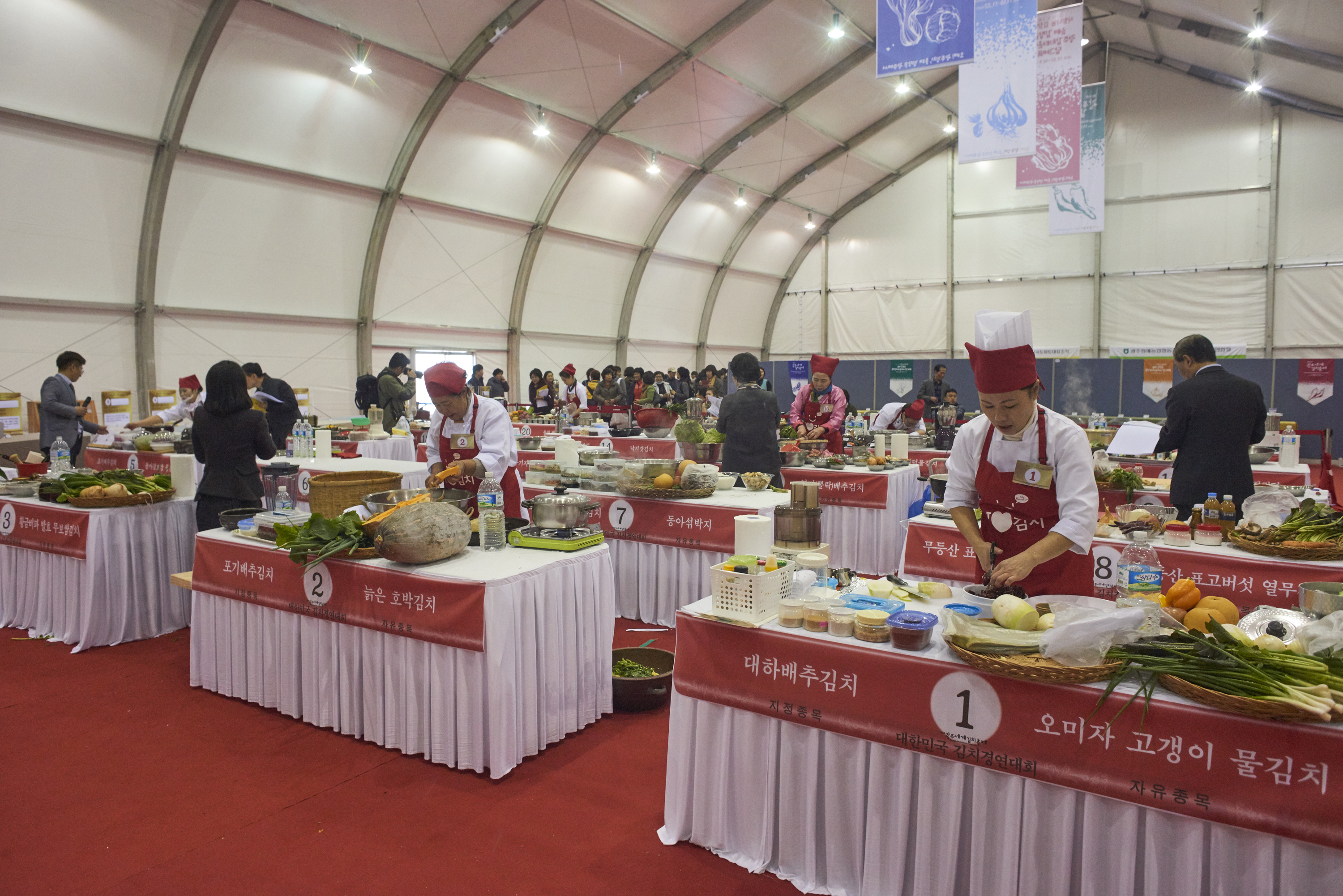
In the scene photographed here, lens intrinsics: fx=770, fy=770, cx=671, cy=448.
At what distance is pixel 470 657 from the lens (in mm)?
2936

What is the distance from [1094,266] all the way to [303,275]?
16.2 metres

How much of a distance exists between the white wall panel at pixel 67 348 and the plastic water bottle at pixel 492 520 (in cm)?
866

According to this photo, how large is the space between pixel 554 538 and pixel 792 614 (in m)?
1.38

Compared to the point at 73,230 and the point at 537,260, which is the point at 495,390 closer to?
the point at 537,260

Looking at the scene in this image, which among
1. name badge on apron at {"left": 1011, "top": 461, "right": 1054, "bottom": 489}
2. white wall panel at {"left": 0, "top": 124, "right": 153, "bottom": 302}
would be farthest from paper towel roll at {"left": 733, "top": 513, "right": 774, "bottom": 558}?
white wall panel at {"left": 0, "top": 124, "right": 153, "bottom": 302}

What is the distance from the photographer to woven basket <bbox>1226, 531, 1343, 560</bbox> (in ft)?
9.91

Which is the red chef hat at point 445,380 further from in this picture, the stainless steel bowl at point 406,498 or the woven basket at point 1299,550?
the woven basket at point 1299,550

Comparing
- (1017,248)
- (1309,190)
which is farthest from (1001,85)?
(1309,190)

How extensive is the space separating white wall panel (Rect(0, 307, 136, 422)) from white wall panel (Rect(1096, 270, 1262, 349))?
60.9 ft

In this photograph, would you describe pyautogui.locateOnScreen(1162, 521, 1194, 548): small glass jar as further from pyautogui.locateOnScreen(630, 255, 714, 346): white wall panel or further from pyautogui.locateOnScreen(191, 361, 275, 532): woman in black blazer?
pyautogui.locateOnScreen(630, 255, 714, 346): white wall panel

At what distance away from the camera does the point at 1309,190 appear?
15.0m

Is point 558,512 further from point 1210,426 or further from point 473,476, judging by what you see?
point 1210,426

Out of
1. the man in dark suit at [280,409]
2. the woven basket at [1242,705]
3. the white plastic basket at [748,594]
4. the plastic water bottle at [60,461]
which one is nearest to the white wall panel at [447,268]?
the man in dark suit at [280,409]

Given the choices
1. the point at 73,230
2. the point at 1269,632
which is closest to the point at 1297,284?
the point at 1269,632
